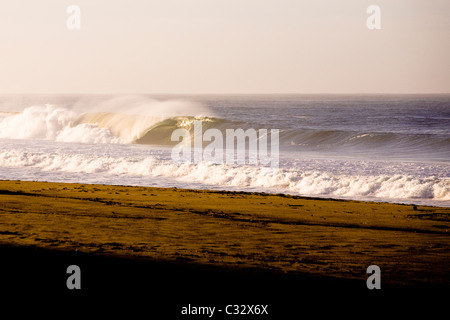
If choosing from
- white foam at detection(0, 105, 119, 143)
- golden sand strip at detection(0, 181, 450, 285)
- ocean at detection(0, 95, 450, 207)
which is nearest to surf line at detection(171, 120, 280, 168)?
ocean at detection(0, 95, 450, 207)

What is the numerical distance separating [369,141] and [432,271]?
27.6 meters

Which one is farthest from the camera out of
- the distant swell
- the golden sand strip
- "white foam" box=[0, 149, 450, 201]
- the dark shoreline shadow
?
the distant swell

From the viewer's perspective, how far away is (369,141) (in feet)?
115

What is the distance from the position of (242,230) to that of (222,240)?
1.10 m

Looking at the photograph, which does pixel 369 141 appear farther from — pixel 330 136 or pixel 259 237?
pixel 259 237

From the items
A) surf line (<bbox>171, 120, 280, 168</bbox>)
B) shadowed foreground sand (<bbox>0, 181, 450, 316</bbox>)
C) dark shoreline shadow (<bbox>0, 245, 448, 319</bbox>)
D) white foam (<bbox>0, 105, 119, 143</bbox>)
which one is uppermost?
white foam (<bbox>0, 105, 119, 143</bbox>)

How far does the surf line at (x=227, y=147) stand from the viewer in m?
25.4

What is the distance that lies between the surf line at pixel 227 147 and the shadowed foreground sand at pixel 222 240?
937 centimetres

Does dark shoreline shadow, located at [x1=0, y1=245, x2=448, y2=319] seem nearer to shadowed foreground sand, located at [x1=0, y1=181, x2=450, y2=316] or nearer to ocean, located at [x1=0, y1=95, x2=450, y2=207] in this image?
shadowed foreground sand, located at [x1=0, y1=181, x2=450, y2=316]

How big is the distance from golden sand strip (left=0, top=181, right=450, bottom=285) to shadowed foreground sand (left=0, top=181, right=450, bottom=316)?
0.07 feet

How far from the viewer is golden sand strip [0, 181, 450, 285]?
861cm

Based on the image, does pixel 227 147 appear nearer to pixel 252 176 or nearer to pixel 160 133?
pixel 160 133

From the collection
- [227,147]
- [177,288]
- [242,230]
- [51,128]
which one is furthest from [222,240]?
[51,128]

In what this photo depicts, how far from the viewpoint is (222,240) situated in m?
10.1
